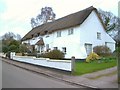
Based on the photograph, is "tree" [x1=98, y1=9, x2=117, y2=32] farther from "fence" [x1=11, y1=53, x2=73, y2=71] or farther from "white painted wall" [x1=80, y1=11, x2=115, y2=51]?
"fence" [x1=11, y1=53, x2=73, y2=71]

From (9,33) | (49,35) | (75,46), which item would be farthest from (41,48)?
(9,33)

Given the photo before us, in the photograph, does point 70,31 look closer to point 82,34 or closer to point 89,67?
→ point 82,34

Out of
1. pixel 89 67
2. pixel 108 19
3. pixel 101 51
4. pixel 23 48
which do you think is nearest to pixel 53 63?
pixel 89 67

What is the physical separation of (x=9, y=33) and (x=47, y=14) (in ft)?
137

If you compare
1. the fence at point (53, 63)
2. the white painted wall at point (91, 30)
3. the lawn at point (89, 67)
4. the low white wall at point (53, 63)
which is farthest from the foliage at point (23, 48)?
the lawn at point (89, 67)

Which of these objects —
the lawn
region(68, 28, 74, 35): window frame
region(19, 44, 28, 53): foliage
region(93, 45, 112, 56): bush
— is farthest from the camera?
region(19, 44, 28, 53): foliage

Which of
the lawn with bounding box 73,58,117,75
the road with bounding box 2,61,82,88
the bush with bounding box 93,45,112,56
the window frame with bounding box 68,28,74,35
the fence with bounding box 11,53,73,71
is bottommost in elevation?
the road with bounding box 2,61,82,88

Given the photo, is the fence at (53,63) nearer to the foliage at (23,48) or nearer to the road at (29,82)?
the road at (29,82)

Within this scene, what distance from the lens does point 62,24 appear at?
39812 mm

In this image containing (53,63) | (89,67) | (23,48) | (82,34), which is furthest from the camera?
(23,48)

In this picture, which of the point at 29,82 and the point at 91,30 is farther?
the point at 91,30

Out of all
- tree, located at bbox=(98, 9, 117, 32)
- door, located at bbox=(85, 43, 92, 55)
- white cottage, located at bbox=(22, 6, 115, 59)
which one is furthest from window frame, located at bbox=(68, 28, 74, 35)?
tree, located at bbox=(98, 9, 117, 32)

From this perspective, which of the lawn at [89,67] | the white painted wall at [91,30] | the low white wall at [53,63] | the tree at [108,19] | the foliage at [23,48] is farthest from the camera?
the tree at [108,19]

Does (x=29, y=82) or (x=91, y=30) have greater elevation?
(x=91, y=30)
